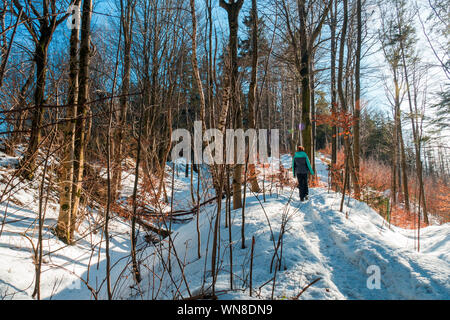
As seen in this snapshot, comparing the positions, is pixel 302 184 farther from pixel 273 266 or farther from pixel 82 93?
pixel 82 93

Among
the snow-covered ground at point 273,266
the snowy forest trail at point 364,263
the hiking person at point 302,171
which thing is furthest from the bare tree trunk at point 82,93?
the hiking person at point 302,171

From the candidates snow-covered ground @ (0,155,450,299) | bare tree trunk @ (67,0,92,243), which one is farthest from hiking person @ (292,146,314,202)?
bare tree trunk @ (67,0,92,243)

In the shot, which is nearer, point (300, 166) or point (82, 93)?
point (82, 93)

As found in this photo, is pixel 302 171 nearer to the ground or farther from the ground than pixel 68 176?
farther from the ground

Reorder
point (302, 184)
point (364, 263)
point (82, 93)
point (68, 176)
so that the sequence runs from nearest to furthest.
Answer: point (364, 263), point (68, 176), point (82, 93), point (302, 184)

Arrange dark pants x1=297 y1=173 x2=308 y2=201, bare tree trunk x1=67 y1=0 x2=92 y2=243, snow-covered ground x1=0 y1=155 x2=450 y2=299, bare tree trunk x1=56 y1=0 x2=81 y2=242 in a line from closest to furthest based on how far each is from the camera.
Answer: snow-covered ground x1=0 y1=155 x2=450 y2=299 < bare tree trunk x1=56 y1=0 x2=81 y2=242 < bare tree trunk x1=67 y1=0 x2=92 y2=243 < dark pants x1=297 y1=173 x2=308 y2=201

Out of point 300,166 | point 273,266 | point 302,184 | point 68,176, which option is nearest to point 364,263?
point 273,266

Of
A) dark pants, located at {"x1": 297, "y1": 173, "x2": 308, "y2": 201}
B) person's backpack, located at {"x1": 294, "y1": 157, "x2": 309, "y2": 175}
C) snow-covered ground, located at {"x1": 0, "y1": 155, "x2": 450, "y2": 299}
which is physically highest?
person's backpack, located at {"x1": 294, "y1": 157, "x2": 309, "y2": 175}

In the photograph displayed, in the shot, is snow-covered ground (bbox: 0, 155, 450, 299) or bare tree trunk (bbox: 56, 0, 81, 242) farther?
bare tree trunk (bbox: 56, 0, 81, 242)

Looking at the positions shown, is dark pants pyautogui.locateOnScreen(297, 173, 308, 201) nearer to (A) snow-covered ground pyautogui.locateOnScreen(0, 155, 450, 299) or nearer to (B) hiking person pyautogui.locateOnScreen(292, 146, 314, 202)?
(B) hiking person pyautogui.locateOnScreen(292, 146, 314, 202)

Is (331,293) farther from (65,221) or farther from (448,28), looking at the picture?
(448,28)
